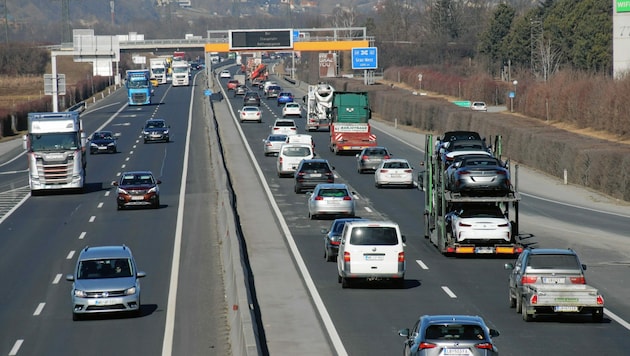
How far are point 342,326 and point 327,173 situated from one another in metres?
27.9

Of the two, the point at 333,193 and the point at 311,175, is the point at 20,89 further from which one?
the point at 333,193

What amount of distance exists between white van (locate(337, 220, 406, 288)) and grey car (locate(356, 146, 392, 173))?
3160 centimetres

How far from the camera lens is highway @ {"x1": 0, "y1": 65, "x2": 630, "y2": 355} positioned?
23.5 meters

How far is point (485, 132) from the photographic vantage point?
7475 centimetres

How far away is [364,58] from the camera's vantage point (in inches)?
5162

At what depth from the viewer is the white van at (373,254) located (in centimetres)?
2947

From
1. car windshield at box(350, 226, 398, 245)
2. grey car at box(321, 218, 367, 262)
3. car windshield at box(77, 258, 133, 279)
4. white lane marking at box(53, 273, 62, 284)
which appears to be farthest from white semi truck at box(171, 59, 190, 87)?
car windshield at box(77, 258, 133, 279)

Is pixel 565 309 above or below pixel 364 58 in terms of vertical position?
below

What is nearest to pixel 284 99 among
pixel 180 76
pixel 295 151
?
pixel 180 76

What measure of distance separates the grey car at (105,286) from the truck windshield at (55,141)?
92.1 ft

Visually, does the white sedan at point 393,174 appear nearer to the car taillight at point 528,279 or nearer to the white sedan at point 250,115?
the car taillight at point 528,279

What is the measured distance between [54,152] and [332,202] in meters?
16.2

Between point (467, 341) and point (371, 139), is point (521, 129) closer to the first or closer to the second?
point (371, 139)

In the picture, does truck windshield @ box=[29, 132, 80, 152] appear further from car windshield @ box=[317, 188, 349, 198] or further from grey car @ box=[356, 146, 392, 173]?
car windshield @ box=[317, 188, 349, 198]
